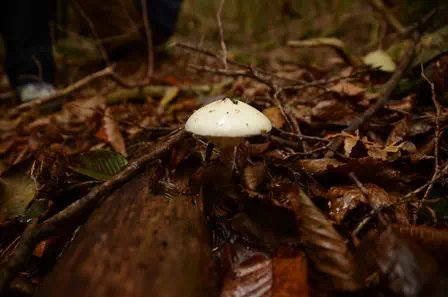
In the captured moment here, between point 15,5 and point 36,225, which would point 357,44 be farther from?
point 36,225

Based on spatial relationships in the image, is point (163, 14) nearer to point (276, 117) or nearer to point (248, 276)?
point (276, 117)

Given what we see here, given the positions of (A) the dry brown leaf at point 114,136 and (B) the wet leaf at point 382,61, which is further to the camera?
(B) the wet leaf at point 382,61

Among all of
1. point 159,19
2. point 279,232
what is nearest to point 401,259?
point 279,232

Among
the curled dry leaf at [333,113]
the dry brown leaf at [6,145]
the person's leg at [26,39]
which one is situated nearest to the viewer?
the curled dry leaf at [333,113]

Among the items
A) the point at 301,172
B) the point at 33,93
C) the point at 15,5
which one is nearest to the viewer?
the point at 301,172

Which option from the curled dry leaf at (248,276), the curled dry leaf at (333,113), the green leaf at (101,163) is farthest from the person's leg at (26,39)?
the curled dry leaf at (248,276)

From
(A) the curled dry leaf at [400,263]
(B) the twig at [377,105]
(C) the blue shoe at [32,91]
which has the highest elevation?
(C) the blue shoe at [32,91]

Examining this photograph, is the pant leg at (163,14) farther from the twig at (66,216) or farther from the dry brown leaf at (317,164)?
the dry brown leaf at (317,164)
